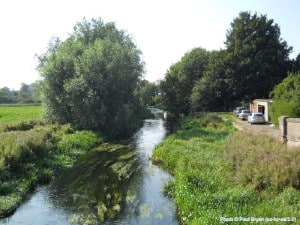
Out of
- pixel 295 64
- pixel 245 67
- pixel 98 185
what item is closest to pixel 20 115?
pixel 245 67

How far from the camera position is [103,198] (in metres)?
20.4

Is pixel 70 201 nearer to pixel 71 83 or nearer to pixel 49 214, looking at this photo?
pixel 49 214

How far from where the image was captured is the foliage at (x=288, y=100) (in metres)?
32.3

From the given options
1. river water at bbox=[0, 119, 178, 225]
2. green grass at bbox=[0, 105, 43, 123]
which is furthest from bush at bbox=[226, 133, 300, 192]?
green grass at bbox=[0, 105, 43, 123]

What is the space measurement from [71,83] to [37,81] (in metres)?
8.13

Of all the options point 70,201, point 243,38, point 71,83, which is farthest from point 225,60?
point 70,201

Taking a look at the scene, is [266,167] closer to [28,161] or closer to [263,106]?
[28,161]

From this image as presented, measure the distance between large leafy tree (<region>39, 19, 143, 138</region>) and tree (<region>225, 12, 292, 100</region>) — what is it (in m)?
26.6

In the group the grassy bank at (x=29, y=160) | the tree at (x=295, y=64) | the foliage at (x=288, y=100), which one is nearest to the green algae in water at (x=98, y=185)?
the grassy bank at (x=29, y=160)

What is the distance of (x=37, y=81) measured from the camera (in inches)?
1940

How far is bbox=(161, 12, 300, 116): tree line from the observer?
6794 cm

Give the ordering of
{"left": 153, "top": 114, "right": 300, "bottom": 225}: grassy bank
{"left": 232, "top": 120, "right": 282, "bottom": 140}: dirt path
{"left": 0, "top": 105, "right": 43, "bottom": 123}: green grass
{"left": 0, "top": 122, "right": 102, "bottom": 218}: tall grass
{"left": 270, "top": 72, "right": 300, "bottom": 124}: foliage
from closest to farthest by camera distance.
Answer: {"left": 153, "top": 114, "right": 300, "bottom": 225}: grassy bank, {"left": 0, "top": 122, "right": 102, "bottom": 218}: tall grass, {"left": 270, "top": 72, "right": 300, "bottom": 124}: foliage, {"left": 232, "top": 120, "right": 282, "bottom": 140}: dirt path, {"left": 0, "top": 105, "right": 43, "bottom": 123}: green grass

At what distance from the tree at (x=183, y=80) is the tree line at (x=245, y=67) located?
11.5 ft

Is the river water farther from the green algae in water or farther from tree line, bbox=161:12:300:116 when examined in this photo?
tree line, bbox=161:12:300:116
